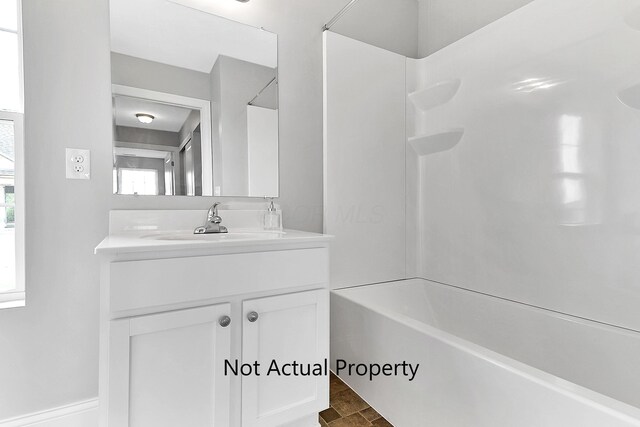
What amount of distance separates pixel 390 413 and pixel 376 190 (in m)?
1.24

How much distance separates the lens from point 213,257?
1.10 metres

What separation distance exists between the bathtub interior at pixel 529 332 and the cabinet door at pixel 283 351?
0.39 m

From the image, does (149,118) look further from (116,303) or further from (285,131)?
(116,303)

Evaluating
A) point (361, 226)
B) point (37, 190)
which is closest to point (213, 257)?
point (37, 190)

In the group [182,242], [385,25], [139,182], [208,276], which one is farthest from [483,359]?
[385,25]

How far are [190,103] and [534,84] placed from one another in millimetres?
1754

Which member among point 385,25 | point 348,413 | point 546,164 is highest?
point 385,25

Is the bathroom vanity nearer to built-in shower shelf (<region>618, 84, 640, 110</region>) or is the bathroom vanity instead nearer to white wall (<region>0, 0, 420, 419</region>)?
white wall (<region>0, 0, 420, 419</region>)

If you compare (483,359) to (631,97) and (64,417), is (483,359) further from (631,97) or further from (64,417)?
(64,417)

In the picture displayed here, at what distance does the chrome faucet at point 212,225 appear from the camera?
1.47 metres

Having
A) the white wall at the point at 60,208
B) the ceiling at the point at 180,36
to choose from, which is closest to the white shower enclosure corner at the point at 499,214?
the ceiling at the point at 180,36

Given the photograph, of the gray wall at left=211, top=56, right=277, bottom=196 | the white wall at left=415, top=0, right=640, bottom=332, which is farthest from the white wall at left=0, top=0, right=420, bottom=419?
the white wall at left=415, top=0, right=640, bottom=332

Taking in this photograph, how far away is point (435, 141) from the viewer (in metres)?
2.07

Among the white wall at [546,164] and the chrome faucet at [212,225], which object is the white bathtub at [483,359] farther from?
the chrome faucet at [212,225]
